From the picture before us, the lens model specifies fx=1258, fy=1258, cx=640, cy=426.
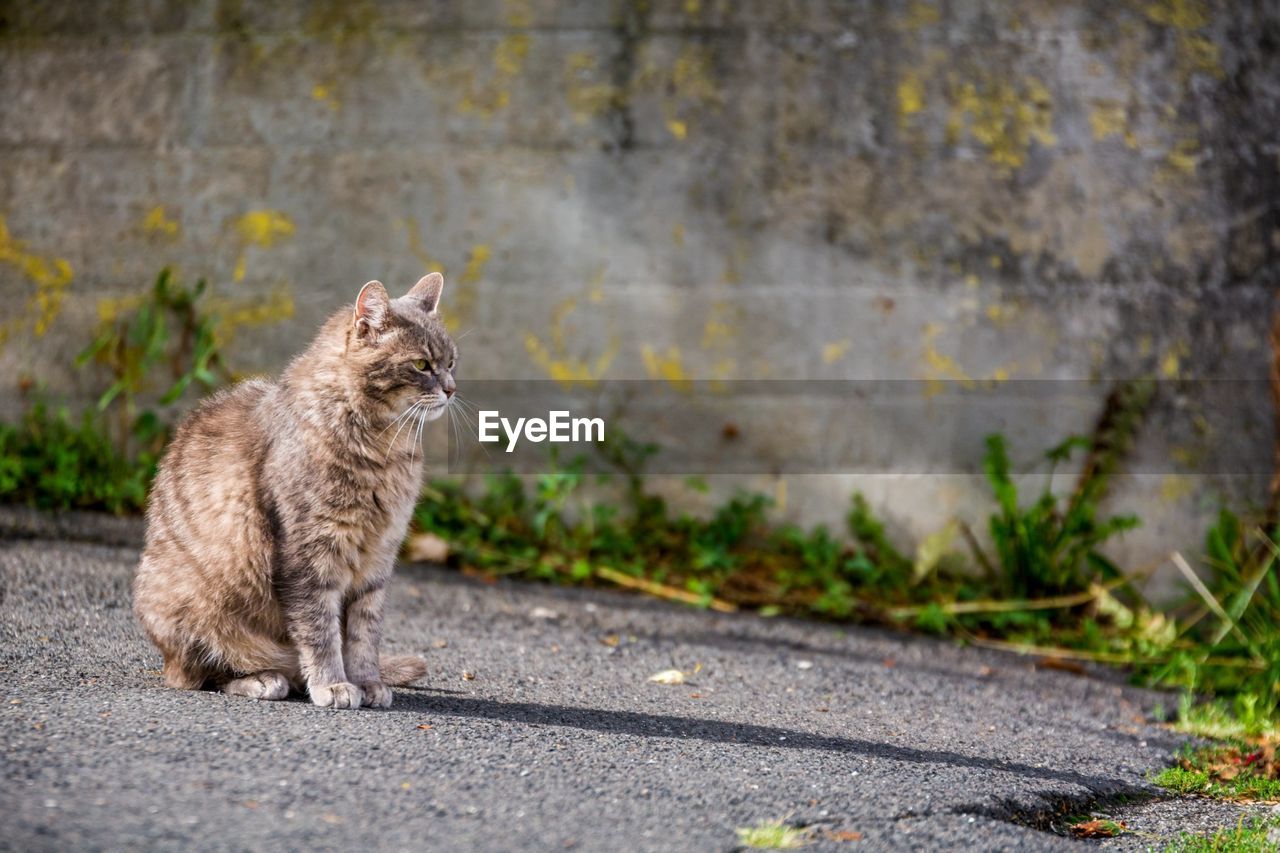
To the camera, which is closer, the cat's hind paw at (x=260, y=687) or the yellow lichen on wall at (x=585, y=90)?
the cat's hind paw at (x=260, y=687)

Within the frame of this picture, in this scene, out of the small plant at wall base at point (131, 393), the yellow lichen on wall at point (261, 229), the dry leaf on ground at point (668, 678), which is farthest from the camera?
the yellow lichen on wall at point (261, 229)

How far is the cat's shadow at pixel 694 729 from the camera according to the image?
3.40 metres

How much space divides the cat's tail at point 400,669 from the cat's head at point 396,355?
0.74 m

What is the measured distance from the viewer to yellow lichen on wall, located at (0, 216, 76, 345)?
19.0ft

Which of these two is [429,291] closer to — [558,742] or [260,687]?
[260,687]

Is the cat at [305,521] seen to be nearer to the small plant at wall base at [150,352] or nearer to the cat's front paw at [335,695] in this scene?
the cat's front paw at [335,695]

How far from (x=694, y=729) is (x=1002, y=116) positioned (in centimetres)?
339

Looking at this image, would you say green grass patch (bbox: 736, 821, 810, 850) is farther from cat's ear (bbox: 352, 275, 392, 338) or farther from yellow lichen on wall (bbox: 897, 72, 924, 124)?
yellow lichen on wall (bbox: 897, 72, 924, 124)

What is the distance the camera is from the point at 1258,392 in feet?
18.3

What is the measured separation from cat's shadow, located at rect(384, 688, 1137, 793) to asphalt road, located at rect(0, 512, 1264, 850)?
13mm

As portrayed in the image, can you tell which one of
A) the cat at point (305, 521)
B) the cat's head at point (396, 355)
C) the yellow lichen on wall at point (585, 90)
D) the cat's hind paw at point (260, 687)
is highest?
the yellow lichen on wall at point (585, 90)

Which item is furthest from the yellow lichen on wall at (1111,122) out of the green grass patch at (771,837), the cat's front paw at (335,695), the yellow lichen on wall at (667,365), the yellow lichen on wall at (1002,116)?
the cat's front paw at (335,695)

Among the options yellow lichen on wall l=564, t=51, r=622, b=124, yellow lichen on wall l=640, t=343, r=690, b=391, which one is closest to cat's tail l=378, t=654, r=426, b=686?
yellow lichen on wall l=640, t=343, r=690, b=391

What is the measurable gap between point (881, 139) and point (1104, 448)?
170cm
